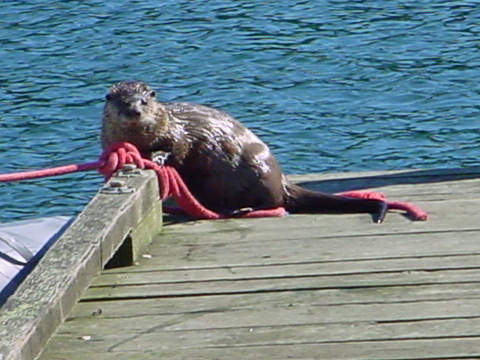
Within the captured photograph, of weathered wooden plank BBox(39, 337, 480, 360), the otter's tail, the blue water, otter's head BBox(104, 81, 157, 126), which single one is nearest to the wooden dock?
weathered wooden plank BBox(39, 337, 480, 360)

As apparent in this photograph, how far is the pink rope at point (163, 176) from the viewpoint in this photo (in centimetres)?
565

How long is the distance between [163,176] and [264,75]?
7492 millimetres

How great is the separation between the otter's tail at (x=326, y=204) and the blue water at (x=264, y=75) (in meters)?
3.70

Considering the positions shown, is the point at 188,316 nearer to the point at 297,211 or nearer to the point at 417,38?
the point at 297,211

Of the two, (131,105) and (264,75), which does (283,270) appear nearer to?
(131,105)

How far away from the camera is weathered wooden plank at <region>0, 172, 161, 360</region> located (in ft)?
12.8

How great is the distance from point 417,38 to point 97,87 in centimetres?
355

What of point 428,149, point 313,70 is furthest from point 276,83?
point 428,149

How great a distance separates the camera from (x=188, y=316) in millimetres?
4520

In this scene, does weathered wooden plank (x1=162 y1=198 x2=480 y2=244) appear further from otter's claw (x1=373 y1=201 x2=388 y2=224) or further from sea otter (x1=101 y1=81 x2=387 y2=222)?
sea otter (x1=101 y1=81 x2=387 y2=222)

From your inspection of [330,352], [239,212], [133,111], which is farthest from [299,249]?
[330,352]

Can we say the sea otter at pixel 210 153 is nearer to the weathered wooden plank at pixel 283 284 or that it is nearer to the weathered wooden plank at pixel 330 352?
the weathered wooden plank at pixel 283 284

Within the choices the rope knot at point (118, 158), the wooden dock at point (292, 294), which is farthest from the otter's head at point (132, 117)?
the wooden dock at point (292, 294)

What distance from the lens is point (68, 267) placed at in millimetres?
4430
